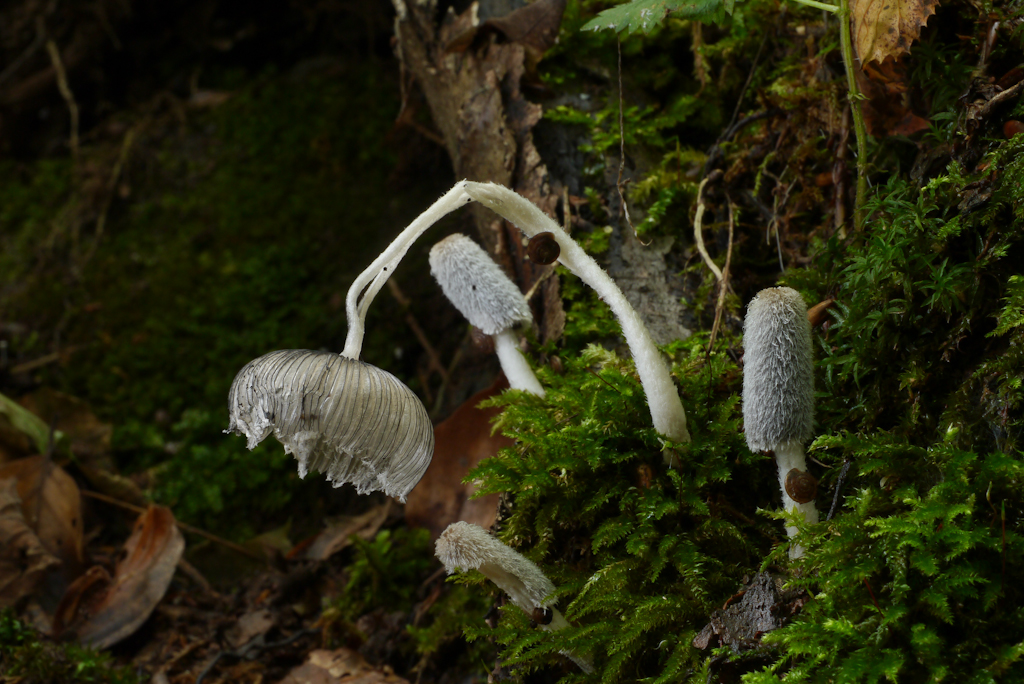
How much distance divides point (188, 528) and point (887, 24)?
3.59 m

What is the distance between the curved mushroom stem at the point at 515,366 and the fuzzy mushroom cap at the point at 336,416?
0.62 metres

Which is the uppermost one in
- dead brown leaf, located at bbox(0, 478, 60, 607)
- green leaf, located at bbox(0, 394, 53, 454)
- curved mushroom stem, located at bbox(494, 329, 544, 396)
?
curved mushroom stem, located at bbox(494, 329, 544, 396)

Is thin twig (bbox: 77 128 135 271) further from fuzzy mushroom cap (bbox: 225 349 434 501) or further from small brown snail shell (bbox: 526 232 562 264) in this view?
small brown snail shell (bbox: 526 232 562 264)

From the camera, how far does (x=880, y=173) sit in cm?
238

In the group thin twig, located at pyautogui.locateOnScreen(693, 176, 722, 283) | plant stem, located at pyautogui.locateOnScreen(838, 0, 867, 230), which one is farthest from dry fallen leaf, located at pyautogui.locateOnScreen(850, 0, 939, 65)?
thin twig, located at pyautogui.locateOnScreen(693, 176, 722, 283)

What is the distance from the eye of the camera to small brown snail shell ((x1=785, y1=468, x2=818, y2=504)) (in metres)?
1.80

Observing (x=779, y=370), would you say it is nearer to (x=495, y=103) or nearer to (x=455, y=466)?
(x=455, y=466)

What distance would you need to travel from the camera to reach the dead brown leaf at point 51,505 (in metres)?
3.05

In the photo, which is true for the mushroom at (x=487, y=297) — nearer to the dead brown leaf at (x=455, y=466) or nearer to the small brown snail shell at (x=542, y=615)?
the dead brown leaf at (x=455, y=466)

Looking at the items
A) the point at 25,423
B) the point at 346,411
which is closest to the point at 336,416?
the point at 346,411

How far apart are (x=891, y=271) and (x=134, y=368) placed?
3983 mm

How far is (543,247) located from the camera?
6.50 ft

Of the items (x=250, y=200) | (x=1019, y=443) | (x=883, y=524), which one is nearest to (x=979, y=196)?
(x=1019, y=443)

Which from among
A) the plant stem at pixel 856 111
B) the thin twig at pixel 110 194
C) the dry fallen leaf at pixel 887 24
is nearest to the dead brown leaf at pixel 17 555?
the thin twig at pixel 110 194
